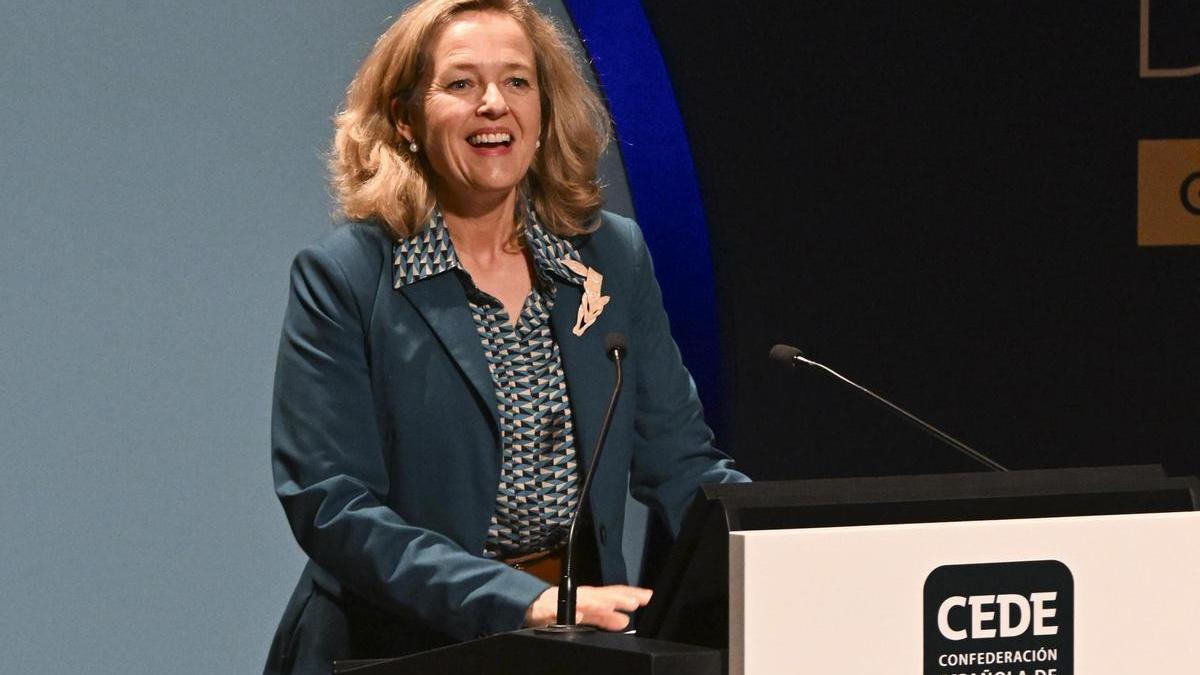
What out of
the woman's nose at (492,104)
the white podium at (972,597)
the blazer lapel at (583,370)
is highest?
the woman's nose at (492,104)

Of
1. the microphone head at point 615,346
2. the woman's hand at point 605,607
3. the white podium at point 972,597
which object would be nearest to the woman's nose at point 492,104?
the microphone head at point 615,346

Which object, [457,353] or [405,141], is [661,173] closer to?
[405,141]

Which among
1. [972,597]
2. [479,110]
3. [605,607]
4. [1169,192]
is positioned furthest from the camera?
[1169,192]

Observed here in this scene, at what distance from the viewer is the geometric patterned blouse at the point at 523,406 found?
224 centimetres

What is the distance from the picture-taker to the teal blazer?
2109 mm

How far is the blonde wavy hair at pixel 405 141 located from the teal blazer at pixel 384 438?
2.8 inches

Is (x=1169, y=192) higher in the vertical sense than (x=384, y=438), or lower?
higher

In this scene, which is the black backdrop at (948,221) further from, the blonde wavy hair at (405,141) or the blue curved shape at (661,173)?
the blonde wavy hair at (405,141)

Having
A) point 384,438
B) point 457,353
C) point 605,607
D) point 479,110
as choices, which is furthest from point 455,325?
point 605,607

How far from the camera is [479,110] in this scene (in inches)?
91.9

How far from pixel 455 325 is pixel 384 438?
18 centimetres

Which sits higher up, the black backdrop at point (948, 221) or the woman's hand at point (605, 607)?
the black backdrop at point (948, 221)

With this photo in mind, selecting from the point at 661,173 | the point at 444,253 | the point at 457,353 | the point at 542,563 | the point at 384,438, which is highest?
the point at 661,173

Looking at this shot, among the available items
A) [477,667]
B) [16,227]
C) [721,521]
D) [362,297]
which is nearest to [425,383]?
[362,297]
